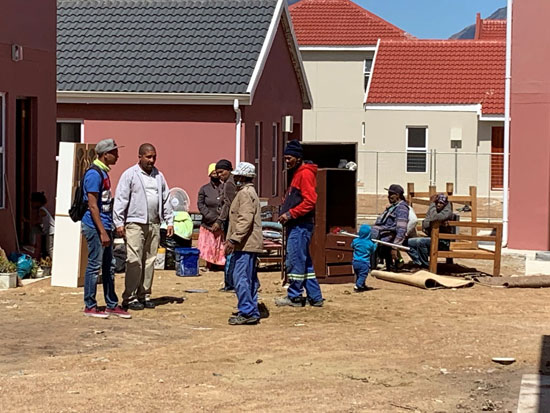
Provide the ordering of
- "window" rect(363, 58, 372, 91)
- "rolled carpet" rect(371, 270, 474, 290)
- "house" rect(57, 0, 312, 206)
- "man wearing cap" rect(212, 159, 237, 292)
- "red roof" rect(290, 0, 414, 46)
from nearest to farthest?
1. "man wearing cap" rect(212, 159, 237, 292)
2. "rolled carpet" rect(371, 270, 474, 290)
3. "house" rect(57, 0, 312, 206)
4. "window" rect(363, 58, 372, 91)
5. "red roof" rect(290, 0, 414, 46)

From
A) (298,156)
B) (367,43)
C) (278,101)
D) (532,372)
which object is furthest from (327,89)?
(532,372)

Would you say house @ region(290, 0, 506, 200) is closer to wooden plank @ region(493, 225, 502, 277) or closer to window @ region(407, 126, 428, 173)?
window @ region(407, 126, 428, 173)

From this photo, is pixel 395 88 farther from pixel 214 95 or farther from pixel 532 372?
pixel 532 372

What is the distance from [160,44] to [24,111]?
288 inches

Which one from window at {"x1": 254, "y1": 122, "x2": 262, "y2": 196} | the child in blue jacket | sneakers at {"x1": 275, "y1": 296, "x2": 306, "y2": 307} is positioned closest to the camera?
sneakers at {"x1": 275, "y1": 296, "x2": 306, "y2": 307}

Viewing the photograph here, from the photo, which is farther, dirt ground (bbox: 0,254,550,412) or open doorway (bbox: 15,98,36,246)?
open doorway (bbox: 15,98,36,246)

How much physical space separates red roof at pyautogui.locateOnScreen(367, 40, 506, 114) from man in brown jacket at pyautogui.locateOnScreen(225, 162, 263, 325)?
25750 millimetres

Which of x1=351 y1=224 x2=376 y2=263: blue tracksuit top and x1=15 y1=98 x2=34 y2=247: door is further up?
x1=15 y1=98 x2=34 y2=247: door

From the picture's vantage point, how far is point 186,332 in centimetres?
1107

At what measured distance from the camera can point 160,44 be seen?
918 inches

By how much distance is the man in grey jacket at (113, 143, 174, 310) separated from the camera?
12156mm

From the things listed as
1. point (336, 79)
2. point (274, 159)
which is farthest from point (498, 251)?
point (336, 79)

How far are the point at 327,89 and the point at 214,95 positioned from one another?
785 inches

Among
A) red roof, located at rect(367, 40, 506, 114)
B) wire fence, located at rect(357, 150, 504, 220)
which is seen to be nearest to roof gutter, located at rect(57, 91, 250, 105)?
wire fence, located at rect(357, 150, 504, 220)
